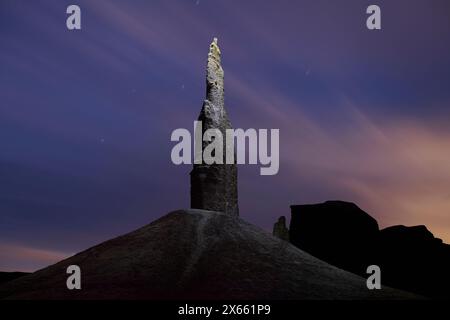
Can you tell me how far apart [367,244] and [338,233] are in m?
4.28

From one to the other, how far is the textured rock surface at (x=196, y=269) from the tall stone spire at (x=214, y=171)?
10219mm

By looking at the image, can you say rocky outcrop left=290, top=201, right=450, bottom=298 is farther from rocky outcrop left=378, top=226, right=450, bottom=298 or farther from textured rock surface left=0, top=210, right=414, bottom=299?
textured rock surface left=0, top=210, right=414, bottom=299

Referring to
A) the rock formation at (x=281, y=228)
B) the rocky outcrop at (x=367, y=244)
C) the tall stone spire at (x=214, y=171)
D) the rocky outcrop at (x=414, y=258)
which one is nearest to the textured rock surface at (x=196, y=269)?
the tall stone spire at (x=214, y=171)

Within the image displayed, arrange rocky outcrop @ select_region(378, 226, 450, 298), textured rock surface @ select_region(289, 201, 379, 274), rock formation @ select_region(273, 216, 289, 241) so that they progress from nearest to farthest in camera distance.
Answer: rock formation @ select_region(273, 216, 289, 241), rocky outcrop @ select_region(378, 226, 450, 298), textured rock surface @ select_region(289, 201, 379, 274)

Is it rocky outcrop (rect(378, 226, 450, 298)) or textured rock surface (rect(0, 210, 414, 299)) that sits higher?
textured rock surface (rect(0, 210, 414, 299))

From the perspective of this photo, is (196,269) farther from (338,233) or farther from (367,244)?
(367,244)

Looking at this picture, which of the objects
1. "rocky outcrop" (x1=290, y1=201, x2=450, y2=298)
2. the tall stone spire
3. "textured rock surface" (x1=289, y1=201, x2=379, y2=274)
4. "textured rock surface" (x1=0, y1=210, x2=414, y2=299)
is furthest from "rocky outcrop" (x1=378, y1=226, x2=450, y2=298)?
"textured rock surface" (x1=0, y1=210, x2=414, y2=299)

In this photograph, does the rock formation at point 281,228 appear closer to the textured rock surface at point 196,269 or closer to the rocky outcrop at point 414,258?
the rocky outcrop at point 414,258

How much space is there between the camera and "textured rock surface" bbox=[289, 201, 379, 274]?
6875 centimetres

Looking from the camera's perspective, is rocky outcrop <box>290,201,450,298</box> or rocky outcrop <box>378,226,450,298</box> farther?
rocky outcrop <box>290,201,450,298</box>

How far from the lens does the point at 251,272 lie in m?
21.0

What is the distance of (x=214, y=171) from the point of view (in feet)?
126

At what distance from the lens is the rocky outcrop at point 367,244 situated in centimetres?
6456
